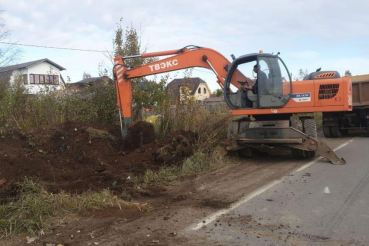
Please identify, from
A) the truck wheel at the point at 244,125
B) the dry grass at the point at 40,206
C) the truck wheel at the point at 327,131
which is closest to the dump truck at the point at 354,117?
the truck wheel at the point at 327,131

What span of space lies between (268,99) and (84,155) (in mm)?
5238

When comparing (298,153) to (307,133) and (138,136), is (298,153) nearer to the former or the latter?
(307,133)

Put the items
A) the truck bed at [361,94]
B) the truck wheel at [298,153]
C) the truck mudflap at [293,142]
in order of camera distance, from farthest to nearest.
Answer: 1. the truck bed at [361,94]
2. the truck wheel at [298,153]
3. the truck mudflap at [293,142]

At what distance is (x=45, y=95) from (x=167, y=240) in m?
10.2

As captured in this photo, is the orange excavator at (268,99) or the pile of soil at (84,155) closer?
the pile of soil at (84,155)

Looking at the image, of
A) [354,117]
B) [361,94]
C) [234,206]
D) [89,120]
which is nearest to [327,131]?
[354,117]

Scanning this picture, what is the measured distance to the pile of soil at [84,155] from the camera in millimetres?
6820

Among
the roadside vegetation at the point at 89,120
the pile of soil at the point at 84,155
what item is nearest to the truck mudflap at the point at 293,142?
the roadside vegetation at the point at 89,120

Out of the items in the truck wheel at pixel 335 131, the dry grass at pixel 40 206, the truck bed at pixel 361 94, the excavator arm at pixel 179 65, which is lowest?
the dry grass at pixel 40 206

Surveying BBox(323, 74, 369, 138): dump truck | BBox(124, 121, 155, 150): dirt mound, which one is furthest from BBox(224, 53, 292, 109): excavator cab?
BBox(323, 74, 369, 138): dump truck

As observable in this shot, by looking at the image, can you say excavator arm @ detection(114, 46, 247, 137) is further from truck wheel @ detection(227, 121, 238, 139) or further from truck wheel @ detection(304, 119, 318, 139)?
truck wheel @ detection(304, 119, 318, 139)

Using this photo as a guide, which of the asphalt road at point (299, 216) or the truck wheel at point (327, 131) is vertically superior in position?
the truck wheel at point (327, 131)

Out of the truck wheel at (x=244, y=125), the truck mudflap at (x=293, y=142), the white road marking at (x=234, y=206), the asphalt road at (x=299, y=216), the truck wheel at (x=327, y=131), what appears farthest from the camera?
the truck wheel at (x=327, y=131)

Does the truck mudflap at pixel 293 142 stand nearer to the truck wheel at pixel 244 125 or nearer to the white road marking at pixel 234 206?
the truck wheel at pixel 244 125
